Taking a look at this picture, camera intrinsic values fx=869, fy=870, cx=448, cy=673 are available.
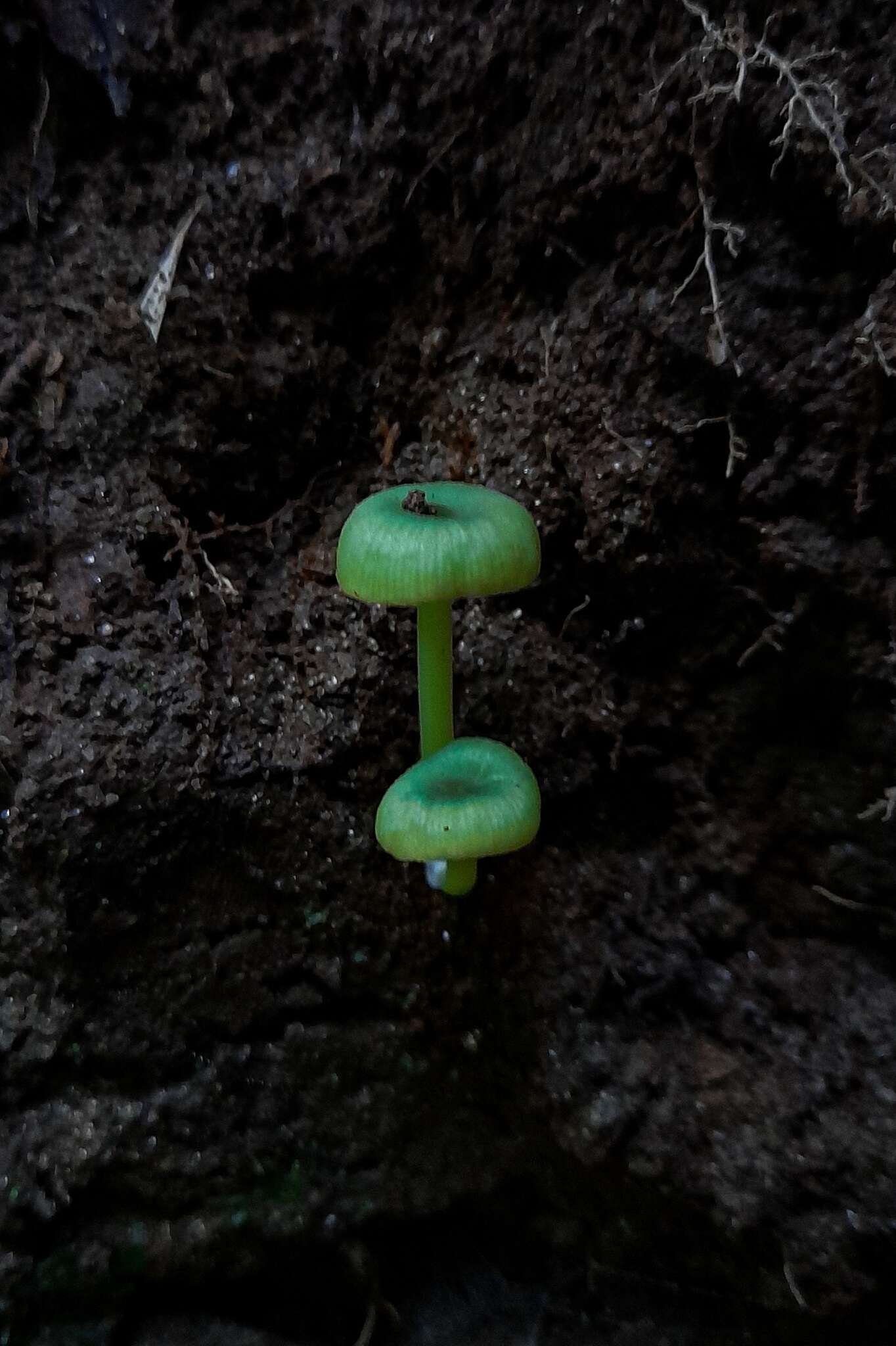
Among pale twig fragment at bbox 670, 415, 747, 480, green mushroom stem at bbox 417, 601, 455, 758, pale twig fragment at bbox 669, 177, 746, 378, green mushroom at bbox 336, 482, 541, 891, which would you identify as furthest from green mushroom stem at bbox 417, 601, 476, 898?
pale twig fragment at bbox 669, 177, 746, 378

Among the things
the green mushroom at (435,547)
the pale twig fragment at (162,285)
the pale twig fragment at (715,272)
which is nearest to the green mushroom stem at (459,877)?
the green mushroom at (435,547)

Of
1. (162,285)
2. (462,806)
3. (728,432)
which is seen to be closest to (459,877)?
(462,806)

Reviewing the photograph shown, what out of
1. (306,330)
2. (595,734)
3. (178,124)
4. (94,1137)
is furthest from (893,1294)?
(178,124)

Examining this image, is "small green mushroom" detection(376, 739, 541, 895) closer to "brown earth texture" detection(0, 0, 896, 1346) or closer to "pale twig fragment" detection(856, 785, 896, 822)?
"brown earth texture" detection(0, 0, 896, 1346)

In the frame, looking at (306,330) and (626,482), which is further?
(306,330)

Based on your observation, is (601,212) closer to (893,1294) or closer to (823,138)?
(823,138)

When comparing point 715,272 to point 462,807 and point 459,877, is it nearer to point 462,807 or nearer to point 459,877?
point 462,807

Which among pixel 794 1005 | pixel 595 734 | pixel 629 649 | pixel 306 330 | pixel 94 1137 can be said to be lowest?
pixel 94 1137

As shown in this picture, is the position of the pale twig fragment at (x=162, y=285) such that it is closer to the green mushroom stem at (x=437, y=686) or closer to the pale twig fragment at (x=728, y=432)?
the green mushroom stem at (x=437, y=686)
